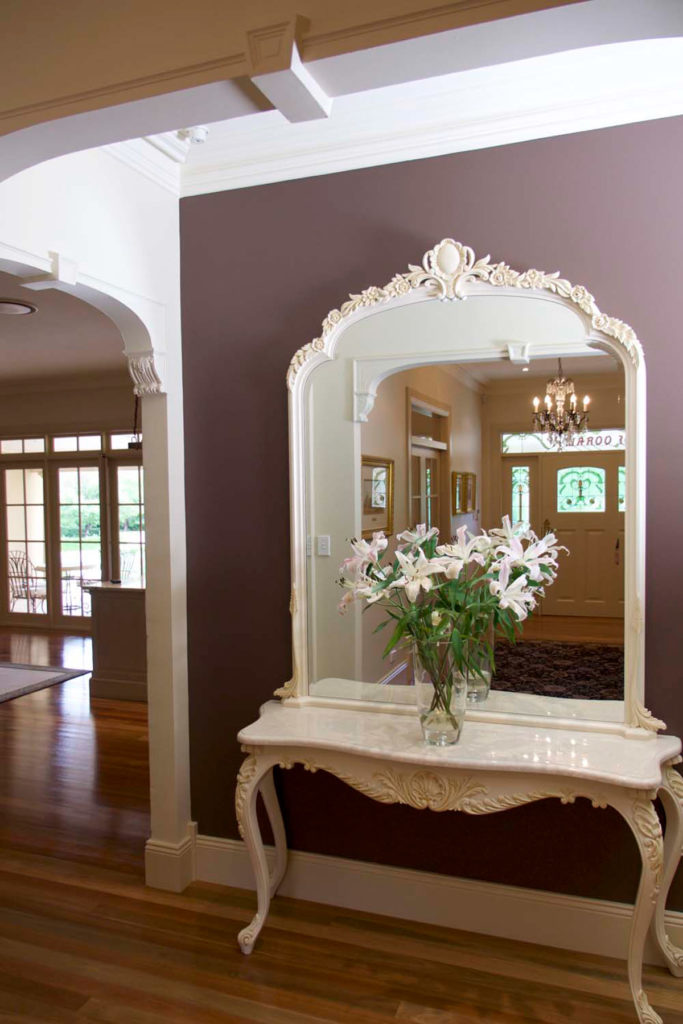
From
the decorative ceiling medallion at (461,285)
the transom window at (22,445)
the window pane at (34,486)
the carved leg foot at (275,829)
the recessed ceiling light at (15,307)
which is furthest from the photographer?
the window pane at (34,486)

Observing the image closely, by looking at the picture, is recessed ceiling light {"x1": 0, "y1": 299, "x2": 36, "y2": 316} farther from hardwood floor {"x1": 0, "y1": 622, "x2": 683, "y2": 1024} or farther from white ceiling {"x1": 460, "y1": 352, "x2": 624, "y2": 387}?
white ceiling {"x1": 460, "y1": 352, "x2": 624, "y2": 387}

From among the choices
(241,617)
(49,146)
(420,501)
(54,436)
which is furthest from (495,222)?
(54,436)

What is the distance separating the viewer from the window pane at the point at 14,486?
30.6 ft

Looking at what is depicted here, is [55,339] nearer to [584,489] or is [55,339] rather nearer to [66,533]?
[66,533]

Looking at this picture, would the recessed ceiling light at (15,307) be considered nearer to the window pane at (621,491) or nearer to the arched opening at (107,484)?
the arched opening at (107,484)

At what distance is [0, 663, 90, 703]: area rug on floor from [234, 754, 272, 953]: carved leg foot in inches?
162

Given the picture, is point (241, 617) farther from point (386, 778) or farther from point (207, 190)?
point (207, 190)

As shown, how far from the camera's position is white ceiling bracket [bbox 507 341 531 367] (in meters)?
2.56

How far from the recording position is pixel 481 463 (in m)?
2.62

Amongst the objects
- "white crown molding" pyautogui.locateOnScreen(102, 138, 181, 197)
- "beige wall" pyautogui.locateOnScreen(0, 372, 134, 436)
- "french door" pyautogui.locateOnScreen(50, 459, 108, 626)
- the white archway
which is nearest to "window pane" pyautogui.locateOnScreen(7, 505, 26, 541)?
"french door" pyautogui.locateOnScreen(50, 459, 108, 626)

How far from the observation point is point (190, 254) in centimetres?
307

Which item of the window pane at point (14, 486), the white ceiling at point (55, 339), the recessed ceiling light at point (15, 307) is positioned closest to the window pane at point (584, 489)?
the white ceiling at point (55, 339)

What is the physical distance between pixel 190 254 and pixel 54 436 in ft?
21.3

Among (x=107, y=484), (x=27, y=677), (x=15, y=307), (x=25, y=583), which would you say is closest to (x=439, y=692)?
(x=15, y=307)
